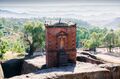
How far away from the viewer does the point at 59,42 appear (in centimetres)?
2166

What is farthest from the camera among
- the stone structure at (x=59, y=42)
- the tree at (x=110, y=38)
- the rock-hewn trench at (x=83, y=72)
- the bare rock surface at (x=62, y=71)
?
the tree at (x=110, y=38)

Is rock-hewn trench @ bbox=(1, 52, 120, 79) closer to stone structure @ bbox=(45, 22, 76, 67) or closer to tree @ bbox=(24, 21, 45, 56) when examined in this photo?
stone structure @ bbox=(45, 22, 76, 67)

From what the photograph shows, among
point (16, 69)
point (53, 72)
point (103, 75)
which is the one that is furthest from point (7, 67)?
point (103, 75)

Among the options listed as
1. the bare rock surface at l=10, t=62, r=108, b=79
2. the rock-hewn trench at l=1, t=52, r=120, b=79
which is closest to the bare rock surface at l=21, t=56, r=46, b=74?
the rock-hewn trench at l=1, t=52, r=120, b=79

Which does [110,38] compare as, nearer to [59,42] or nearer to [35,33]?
[35,33]

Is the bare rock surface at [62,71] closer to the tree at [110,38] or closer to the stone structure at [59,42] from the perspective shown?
the stone structure at [59,42]

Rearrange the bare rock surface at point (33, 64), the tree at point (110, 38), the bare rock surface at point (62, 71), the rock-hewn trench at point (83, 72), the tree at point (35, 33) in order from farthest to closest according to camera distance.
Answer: the tree at point (110, 38), the tree at point (35, 33), the bare rock surface at point (33, 64), the rock-hewn trench at point (83, 72), the bare rock surface at point (62, 71)

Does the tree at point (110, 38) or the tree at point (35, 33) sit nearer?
the tree at point (35, 33)

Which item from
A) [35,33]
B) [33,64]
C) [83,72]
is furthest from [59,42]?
[35,33]

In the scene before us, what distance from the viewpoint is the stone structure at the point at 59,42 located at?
2152 cm

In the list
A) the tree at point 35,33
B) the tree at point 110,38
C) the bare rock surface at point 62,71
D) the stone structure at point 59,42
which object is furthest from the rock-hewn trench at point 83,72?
the tree at point 110,38

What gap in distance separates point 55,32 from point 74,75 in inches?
185

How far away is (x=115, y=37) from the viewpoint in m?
50.4

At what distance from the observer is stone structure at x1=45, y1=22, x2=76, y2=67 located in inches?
847
